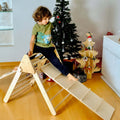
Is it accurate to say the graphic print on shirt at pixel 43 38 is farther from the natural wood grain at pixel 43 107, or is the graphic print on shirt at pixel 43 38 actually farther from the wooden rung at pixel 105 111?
the wooden rung at pixel 105 111

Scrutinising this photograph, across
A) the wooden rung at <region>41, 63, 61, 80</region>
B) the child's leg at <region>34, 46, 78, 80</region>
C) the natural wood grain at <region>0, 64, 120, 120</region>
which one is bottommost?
the natural wood grain at <region>0, 64, 120, 120</region>

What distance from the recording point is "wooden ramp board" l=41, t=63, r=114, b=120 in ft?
6.86

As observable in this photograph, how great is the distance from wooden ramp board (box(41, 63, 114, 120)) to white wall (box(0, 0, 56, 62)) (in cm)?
126

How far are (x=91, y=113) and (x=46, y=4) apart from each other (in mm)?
1861

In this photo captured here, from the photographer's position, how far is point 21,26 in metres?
3.38

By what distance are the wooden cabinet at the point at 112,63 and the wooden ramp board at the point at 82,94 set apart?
470 mm

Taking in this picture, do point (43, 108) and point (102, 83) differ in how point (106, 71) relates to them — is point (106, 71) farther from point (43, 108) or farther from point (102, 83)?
point (43, 108)

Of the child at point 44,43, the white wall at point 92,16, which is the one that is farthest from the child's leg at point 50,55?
the white wall at point 92,16

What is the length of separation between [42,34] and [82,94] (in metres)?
0.78

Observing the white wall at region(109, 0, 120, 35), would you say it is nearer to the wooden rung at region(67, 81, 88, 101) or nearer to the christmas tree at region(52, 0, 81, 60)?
the christmas tree at region(52, 0, 81, 60)

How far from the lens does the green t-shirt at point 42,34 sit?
91.9 inches

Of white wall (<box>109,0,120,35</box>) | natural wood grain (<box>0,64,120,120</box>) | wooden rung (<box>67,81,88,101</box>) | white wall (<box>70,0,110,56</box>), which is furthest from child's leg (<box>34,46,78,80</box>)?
white wall (<box>109,0,120,35</box>)

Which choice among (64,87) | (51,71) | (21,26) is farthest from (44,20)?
(21,26)

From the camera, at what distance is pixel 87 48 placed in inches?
120
